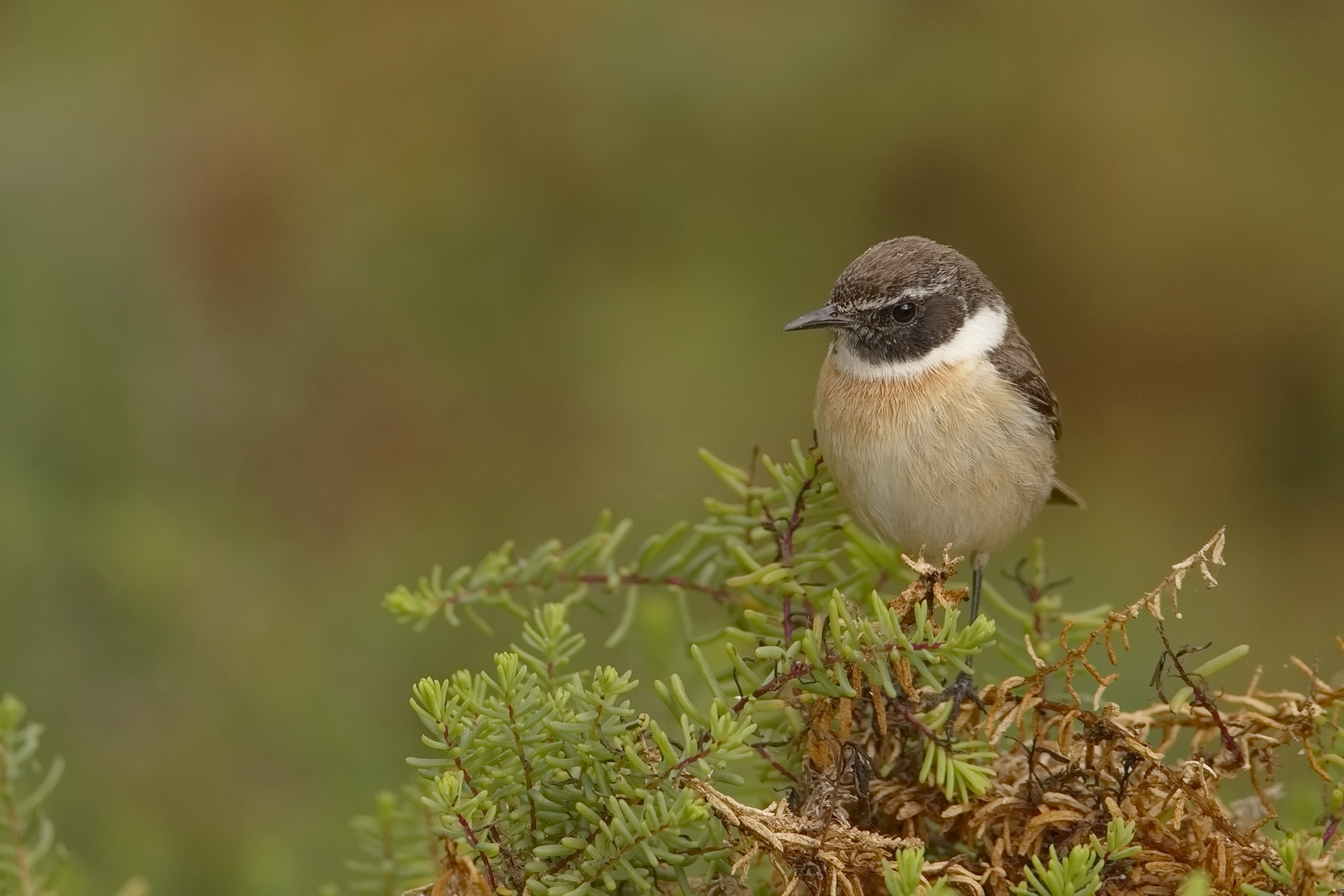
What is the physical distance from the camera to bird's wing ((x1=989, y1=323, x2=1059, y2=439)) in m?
3.88

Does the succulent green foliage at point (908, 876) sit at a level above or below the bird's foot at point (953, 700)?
above

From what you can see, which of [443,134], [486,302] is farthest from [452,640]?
[443,134]

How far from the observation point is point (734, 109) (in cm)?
598

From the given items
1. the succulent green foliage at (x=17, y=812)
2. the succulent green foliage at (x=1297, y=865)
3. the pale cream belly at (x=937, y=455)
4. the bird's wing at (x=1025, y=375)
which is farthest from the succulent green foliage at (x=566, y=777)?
the bird's wing at (x=1025, y=375)

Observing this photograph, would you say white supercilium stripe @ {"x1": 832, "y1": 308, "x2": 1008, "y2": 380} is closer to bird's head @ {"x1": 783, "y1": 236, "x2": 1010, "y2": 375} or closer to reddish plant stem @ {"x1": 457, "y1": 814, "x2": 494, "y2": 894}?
bird's head @ {"x1": 783, "y1": 236, "x2": 1010, "y2": 375}

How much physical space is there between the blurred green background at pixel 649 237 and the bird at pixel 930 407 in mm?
1850

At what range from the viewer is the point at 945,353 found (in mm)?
3824

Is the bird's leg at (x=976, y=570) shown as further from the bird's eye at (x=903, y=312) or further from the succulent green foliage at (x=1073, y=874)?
the succulent green foliage at (x=1073, y=874)

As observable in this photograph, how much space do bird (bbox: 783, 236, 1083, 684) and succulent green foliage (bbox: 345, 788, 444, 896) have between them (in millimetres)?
1430

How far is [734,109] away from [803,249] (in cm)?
74

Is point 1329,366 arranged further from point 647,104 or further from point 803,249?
point 647,104

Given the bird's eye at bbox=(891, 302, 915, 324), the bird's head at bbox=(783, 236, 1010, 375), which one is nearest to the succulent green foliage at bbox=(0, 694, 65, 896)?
the bird's head at bbox=(783, 236, 1010, 375)

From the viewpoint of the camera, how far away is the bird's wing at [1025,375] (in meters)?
3.88

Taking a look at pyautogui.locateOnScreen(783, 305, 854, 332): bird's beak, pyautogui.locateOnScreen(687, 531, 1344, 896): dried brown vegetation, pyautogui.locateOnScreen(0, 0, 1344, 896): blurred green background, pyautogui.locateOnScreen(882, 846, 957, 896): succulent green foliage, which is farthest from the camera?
pyautogui.locateOnScreen(0, 0, 1344, 896): blurred green background
